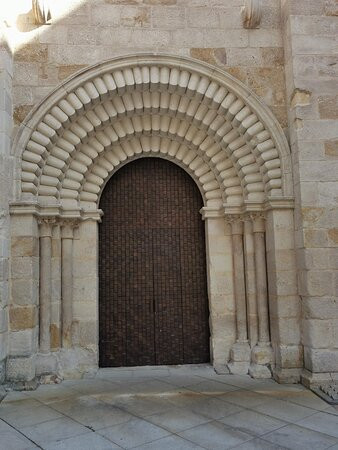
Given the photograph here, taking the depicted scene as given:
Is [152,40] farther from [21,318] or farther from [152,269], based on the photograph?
[21,318]

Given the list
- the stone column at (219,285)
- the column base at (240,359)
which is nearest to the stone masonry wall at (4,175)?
the stone column at (219,285)

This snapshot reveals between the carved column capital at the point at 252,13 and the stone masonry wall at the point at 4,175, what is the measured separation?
9.77ft

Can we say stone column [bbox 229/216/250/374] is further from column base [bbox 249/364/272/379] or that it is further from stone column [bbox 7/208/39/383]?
stone column [bbox 7/208/39/383]

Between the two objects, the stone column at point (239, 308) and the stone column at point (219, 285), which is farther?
the stone column at point (219, 285)

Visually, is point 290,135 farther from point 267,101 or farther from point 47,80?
point 47,80

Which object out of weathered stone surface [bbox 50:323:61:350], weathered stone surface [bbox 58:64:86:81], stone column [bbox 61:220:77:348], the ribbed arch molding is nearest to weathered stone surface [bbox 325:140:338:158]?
the ribbed arch molding

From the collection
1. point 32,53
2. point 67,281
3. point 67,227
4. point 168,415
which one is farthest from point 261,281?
point 32,53

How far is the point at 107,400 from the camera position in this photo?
13.4ft

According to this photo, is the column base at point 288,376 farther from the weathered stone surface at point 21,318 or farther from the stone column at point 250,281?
the weathered stone surface at point 21,318

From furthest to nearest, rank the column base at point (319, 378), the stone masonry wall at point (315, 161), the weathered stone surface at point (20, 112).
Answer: the weathered stone surface at point (20, 112) < the stone masonry wall at point (315, 161) < the column base at point (319, 378)

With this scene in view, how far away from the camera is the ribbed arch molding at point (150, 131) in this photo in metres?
5.07

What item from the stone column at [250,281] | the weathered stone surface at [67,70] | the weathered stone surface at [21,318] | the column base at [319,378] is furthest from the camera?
the stone column at [250,281]

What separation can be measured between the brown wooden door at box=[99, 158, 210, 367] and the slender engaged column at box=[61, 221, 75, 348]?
45 centimetres

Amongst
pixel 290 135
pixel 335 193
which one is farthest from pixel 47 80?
pixel 335 193
